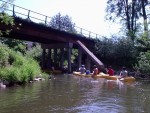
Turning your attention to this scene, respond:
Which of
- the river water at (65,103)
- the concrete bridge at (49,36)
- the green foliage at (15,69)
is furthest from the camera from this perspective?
the concrete bridge at (49,36)

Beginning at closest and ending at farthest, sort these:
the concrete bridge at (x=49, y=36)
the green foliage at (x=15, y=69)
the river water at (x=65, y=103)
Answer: the river water at (x=65, y=103), the green foliage at (x=15, y=69), the concrete bridge at (x=49, y=36)

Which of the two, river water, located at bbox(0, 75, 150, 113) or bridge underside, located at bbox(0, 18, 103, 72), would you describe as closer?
river water, located at bbox(0, 75, 150, 113)

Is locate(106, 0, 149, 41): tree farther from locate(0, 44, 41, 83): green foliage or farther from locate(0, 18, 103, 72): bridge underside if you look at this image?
locate(0, 44, 41, 83): green foliage

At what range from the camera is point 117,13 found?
4956 centimetres

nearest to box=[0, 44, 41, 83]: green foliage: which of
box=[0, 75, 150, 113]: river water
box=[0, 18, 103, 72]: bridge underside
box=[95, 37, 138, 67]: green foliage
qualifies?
box=[0, 75, 150, 113]: river water

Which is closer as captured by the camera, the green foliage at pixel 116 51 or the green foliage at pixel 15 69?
the green foliage at pixel 15 69

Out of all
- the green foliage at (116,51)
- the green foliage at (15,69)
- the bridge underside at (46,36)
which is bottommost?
the green foliage at (15,69)

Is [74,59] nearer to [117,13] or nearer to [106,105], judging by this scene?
[117,13]

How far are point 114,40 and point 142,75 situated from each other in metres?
11.9

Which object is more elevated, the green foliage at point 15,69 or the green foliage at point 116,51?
the green foliage at point 116,51

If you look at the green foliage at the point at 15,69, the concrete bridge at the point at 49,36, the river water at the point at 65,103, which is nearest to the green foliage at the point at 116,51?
the concrete bridge at the point at 49,36

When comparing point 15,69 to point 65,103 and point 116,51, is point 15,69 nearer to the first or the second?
point 65,103

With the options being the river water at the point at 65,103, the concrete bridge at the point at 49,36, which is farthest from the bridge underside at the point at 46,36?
the river water at the point at 65,103

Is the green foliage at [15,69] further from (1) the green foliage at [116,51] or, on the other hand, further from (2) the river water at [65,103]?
(1) the green foliage at [116,51]
